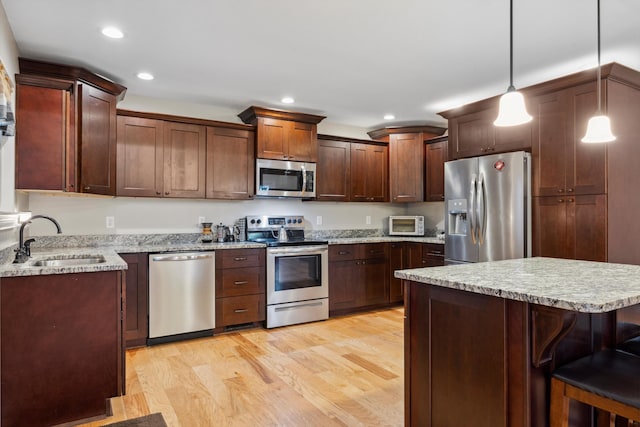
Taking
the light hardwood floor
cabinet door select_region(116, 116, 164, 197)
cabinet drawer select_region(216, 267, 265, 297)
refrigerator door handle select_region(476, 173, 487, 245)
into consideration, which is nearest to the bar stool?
the light hardwood floor

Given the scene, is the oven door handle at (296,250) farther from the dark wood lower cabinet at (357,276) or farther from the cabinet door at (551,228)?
the cabinet door at (551,228)

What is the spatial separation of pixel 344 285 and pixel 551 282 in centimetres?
310

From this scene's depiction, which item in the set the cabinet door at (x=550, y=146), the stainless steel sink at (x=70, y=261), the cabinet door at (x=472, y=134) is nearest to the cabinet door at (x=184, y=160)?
the stainless steel sink at (x=70, y=261)

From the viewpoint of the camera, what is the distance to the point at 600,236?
2.93 metres

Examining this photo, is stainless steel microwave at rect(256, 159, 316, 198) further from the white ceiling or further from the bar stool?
the bar stool

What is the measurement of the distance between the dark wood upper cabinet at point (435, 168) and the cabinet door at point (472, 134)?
797mm

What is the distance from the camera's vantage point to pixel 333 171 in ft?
16.0

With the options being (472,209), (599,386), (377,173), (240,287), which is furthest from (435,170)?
(599,386)

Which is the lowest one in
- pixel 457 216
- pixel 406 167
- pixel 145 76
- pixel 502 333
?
pixel 502 333

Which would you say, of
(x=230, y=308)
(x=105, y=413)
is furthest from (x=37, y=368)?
(x=230, y=308)

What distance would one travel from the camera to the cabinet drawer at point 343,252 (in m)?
4.47

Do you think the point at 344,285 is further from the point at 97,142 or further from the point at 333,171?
the point at 97,142

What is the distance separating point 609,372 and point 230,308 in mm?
3153

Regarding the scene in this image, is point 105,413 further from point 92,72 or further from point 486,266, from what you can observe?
point 92,72
